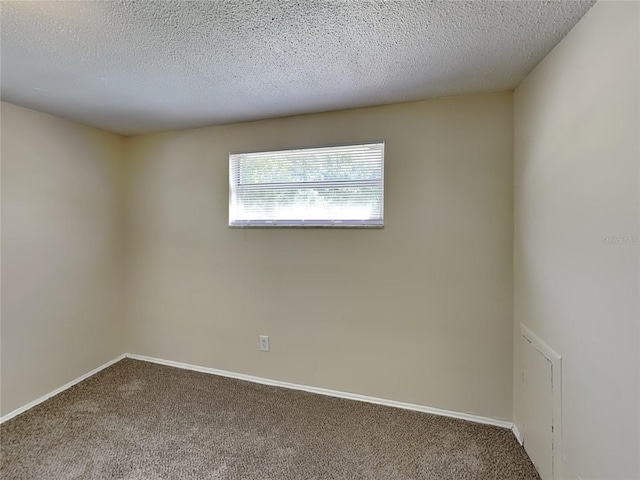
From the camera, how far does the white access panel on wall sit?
141cm

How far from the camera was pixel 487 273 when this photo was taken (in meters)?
1.95

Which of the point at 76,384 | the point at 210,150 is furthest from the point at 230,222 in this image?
the point at 76,384

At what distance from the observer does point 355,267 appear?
2.21 meters

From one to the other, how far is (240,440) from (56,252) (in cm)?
205

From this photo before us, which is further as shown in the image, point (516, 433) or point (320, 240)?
point (320, 240)

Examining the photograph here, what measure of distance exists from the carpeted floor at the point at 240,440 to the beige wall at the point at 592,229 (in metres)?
0.69

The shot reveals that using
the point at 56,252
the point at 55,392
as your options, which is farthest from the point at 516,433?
the point at 56,252

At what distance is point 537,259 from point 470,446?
119 centimetres

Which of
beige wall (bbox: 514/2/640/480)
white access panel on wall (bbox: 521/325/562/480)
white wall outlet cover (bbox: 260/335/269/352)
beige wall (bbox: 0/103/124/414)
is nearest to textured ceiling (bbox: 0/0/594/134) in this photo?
beige wall (bbox: 514/2/640/480)

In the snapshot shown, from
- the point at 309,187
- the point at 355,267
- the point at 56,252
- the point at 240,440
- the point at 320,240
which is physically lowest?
the point at 240,440

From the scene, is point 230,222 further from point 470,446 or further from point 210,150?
point 470,446

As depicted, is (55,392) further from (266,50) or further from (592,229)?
(592,229)

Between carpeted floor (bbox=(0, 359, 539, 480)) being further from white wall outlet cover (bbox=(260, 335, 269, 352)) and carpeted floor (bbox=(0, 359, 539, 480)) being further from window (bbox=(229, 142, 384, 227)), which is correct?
window (bbox=(229, 142, 384, 227))

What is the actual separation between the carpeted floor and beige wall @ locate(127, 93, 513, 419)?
25cm
